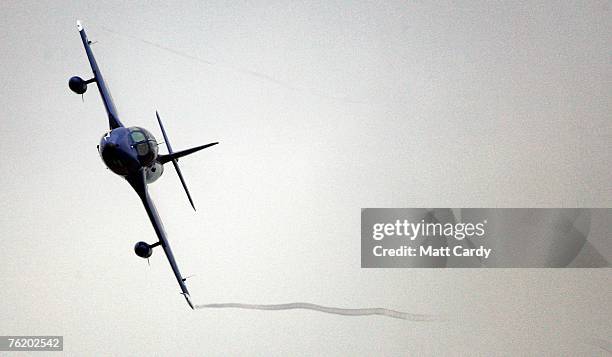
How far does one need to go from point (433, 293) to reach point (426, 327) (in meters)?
0.38

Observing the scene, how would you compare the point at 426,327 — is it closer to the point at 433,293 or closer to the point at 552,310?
the point at 433,293

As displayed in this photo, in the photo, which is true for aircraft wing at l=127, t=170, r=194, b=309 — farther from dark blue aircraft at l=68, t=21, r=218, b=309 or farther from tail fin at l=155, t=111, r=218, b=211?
tail fin at l=155, t=111, r=218, b=211

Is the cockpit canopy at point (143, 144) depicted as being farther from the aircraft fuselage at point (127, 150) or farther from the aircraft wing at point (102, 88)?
the aircraft wing at point (102, 88)

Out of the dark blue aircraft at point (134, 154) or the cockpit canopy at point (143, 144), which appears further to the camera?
the cockpit canopy at point (143, 144)

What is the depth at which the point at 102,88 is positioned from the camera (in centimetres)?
635

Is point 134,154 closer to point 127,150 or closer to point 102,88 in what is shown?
point 127,150

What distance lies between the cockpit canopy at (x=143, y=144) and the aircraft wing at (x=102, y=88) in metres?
0.40

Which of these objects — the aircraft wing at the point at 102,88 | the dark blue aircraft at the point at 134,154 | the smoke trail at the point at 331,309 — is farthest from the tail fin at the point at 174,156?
the smoke trail at the point at 331,309

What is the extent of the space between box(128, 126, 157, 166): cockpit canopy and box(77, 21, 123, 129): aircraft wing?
1.32ft

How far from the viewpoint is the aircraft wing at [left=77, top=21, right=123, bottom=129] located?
6.20m

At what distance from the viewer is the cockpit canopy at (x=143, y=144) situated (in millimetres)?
5796

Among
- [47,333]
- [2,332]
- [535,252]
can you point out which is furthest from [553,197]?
[2,332]

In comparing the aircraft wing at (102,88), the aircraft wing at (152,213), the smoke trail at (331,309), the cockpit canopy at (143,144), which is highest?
the aircraft wing at (102,88)

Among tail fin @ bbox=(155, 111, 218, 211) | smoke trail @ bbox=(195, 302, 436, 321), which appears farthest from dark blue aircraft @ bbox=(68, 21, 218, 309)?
smoke trail @ bbox=(195, 302, 436, 321)
